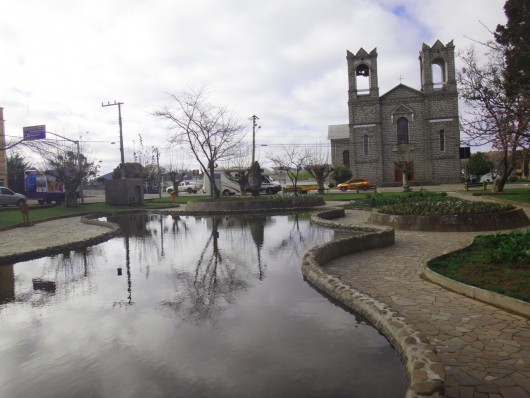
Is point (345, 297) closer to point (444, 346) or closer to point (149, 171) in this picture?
point (444, 346)

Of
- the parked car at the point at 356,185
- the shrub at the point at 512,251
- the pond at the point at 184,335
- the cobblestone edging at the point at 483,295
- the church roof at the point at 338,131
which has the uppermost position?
the church roof at the point at 338,131

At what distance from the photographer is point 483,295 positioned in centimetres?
610

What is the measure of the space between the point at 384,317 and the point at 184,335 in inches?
99.6

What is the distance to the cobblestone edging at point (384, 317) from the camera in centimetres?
362

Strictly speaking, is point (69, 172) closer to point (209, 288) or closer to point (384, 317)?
point (209, 288)

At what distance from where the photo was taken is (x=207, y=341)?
5.39 meters

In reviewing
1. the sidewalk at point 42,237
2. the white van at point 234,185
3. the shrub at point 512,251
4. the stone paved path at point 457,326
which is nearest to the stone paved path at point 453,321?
the stone paved path at point 457,326

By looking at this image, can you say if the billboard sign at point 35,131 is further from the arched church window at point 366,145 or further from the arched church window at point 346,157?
the arched church window at point 346,157

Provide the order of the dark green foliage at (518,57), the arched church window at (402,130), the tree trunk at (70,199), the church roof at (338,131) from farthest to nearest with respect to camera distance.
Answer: the church roof at (338,131) < the arched church window at (402,130) < the tree trunk at (70,199) < the dark green foliage at (518,57)

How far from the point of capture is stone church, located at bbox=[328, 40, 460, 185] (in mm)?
49000

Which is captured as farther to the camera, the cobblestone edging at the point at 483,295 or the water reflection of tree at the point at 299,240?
the water reflection of tree at the point at 299,240

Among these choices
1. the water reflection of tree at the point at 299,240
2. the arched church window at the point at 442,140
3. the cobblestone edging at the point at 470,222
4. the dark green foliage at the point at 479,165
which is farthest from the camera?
the arched church window at the point at 442,140

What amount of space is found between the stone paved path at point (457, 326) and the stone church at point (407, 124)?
42777 millimetres

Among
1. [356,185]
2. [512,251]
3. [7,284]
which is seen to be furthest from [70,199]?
[512,251]
